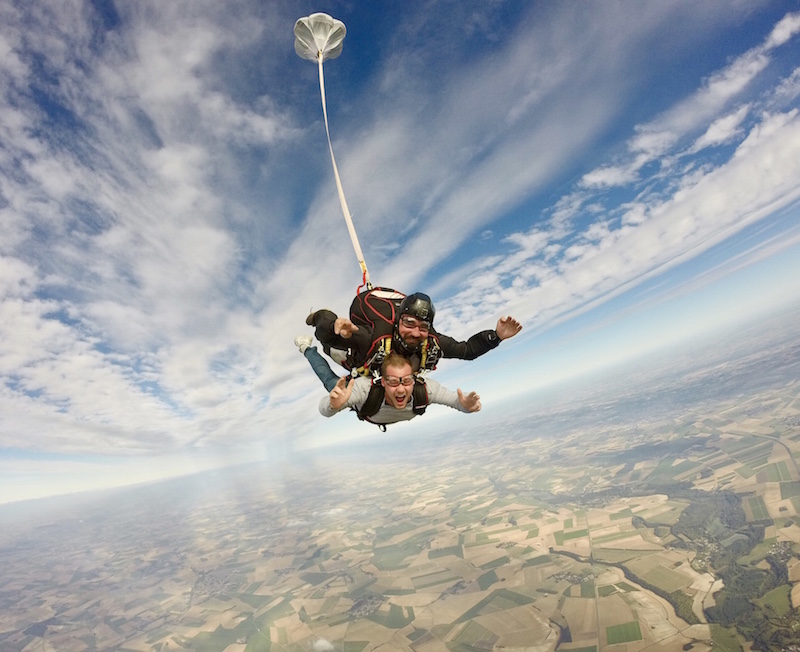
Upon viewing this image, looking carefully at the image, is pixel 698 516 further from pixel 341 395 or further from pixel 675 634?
pixel 341 395

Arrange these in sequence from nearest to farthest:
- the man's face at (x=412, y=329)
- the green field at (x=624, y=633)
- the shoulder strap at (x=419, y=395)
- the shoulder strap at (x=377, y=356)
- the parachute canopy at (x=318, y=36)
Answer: the man's face at (x=412, y=329)
the shoulder strap at (x=377, y=356)
the shoulder strap at (x=419, y=395)
the parachute canopy at (x=318, y=36)
the green field at (x=624, y=633)

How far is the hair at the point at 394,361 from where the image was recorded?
4582 mm

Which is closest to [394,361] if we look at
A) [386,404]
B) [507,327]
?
[386,404]

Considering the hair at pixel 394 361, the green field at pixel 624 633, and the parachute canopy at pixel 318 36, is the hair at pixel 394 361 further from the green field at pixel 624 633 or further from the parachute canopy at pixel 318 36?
the green field at pixel 624 633

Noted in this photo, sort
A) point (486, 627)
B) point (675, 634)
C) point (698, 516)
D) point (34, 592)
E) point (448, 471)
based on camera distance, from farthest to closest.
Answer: point (448, 471)
point (34, 592)
point (698, 516)
point (486, 627)
point (675, 634)

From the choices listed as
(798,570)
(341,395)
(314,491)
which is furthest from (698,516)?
(314,491)

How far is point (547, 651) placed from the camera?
35.1 m

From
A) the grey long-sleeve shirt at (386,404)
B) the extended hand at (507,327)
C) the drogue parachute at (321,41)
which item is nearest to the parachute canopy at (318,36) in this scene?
the drogue parachute at (321,41)

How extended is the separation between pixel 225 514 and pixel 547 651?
171m

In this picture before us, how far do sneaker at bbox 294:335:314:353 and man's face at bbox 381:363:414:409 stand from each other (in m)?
1.84

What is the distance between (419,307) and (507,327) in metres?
1.56

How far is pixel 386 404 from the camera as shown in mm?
4863

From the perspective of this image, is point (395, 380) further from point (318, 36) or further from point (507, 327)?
point (318, 36)

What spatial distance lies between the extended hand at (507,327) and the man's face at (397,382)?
1.49 meters
